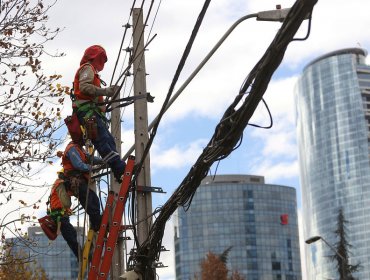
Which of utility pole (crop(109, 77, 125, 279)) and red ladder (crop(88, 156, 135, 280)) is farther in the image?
utility pole (crop(109, 77, 125, 279))

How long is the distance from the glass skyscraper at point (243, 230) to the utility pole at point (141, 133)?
493 feet

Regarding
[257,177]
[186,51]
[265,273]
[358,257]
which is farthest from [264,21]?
[358,257]

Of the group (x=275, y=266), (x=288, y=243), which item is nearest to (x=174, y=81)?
(x=275, y=266)

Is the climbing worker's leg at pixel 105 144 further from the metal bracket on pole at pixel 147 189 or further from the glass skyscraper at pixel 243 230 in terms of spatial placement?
the glass skyscraper at pixel 243 230

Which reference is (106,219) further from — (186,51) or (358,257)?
(358,257)

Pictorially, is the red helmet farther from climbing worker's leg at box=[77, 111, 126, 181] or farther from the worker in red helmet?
climbing worker's leg at box=[77, 111, 126, 181]

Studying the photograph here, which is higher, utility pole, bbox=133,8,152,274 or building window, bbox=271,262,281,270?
building window, bbox=271,262,281,270

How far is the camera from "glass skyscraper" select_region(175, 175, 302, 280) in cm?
16500

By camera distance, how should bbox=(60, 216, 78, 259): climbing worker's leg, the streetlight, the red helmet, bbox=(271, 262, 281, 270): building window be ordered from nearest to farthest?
the streetlight
the red helmet
bbox=(60, 216, 78, 259): climbing worker's leg
bbox=(271, 262, 281, 270): building window

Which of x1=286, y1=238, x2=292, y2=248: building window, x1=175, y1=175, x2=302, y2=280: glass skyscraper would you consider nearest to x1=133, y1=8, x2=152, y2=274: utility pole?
→ x1=175, y1=175, x2=302, y2=280: glass skyscraper

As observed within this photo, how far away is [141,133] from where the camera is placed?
13273 millimetres

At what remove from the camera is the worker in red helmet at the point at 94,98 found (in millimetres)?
10859

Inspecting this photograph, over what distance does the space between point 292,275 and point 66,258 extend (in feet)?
138

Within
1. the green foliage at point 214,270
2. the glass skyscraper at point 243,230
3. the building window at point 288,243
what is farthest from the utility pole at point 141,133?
the building window at point 288,243
